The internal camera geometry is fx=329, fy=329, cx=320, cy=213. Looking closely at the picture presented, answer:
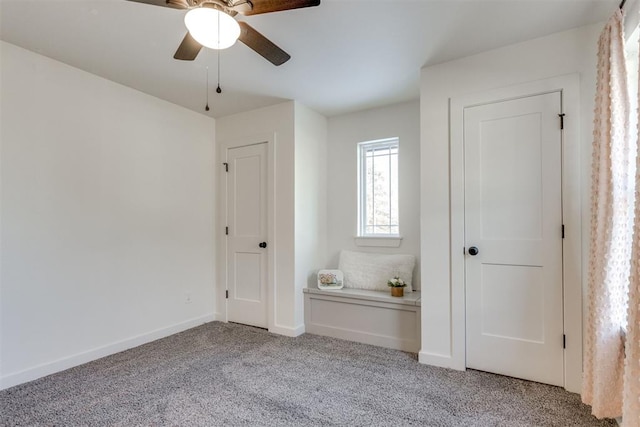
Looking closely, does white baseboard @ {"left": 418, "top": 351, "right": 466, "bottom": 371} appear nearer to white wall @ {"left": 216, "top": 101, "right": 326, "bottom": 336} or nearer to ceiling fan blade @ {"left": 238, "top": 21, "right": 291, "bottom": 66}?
white wall @ {"left": 216, "top": 101, "right": 326, "bottom": 336}

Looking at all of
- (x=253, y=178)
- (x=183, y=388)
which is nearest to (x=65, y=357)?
(x=183, y=388)

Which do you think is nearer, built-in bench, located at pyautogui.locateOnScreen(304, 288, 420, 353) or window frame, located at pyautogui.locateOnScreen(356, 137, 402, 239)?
built-in bench, located at pyautogui.locateOnScreen(304, 288, 420, 353)

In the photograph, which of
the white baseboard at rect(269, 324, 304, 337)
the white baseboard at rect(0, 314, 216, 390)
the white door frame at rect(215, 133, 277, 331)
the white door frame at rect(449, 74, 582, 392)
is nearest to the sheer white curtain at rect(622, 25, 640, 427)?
the white door frame at rect(449, 74, 582, 392)

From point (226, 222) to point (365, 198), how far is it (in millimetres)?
1644

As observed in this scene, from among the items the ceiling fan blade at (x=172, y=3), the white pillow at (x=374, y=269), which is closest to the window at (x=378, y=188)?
the white pillow at (x=374, y=269)

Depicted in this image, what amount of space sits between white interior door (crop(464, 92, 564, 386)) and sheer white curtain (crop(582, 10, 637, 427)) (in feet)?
1.39

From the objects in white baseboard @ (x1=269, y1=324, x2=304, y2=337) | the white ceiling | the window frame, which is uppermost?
the white ceiling

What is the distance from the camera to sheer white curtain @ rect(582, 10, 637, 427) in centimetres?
168

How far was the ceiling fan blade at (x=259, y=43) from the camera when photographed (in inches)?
67.8

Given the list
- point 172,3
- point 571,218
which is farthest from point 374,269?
point 172,3

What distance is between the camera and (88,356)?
2.70 meters

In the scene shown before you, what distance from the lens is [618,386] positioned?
1.67 metres

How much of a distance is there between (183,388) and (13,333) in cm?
125

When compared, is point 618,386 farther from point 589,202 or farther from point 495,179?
point 495,179
